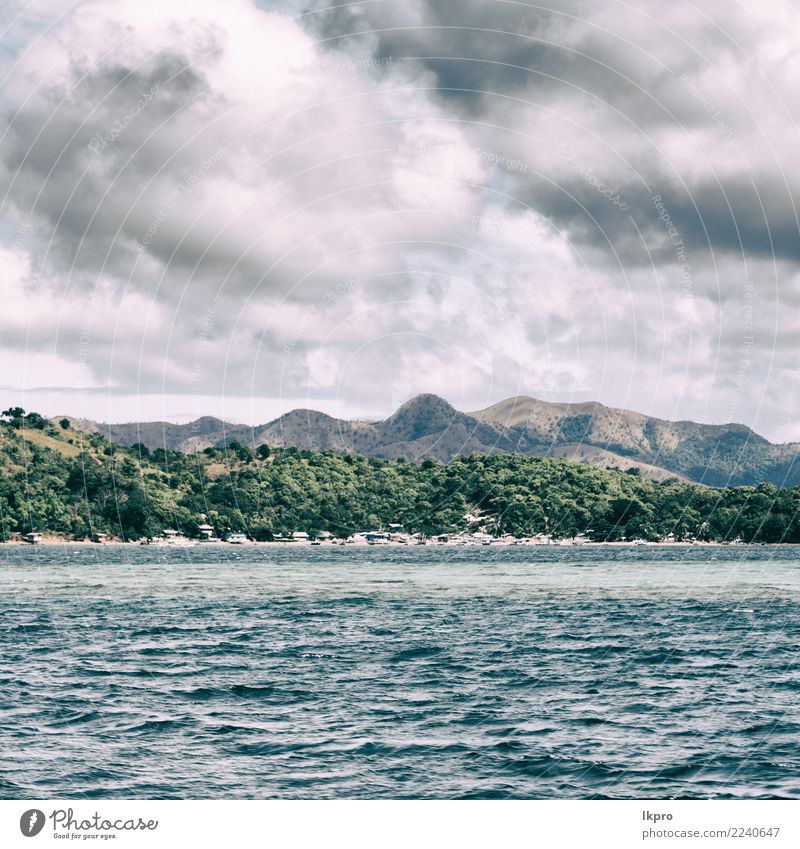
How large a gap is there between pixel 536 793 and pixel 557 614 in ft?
215

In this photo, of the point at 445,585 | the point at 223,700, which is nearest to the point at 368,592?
the point at 445,585

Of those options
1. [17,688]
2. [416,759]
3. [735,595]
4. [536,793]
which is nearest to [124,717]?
[17,688]

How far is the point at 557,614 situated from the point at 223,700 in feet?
178

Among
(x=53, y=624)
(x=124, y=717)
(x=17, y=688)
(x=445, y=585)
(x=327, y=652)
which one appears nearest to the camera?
(x=124, y=717)

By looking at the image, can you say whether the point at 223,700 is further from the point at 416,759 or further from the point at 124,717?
the point at 416,759

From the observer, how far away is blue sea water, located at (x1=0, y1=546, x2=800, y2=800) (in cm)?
3441

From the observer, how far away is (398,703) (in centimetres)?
4809

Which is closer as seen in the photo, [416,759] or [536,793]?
[536,793]

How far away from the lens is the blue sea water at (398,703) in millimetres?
34406

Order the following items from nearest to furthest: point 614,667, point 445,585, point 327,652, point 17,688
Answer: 1. point 17,688
2. point 614,667
3. point 327,652
4. point 445,585

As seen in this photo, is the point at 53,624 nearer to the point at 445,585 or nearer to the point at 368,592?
the point at 368,592

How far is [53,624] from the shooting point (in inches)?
3356
